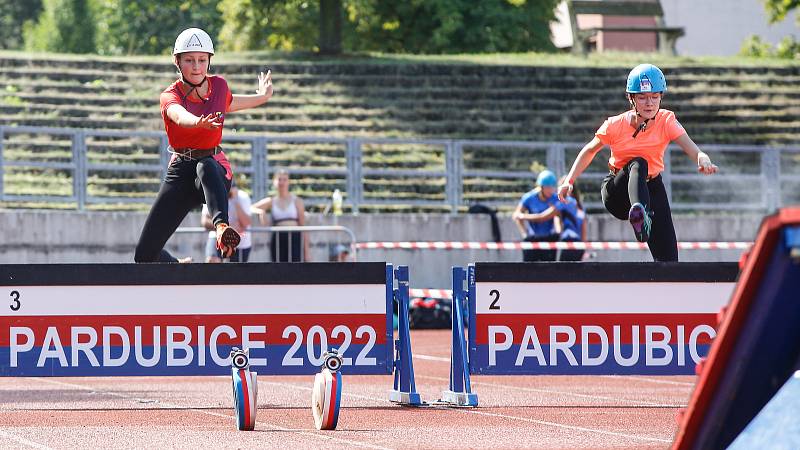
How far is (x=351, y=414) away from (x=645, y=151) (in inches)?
115

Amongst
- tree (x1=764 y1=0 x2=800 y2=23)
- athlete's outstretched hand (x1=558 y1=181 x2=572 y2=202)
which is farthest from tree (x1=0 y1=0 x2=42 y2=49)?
athlete's outstretched hand (x1=558 y1=181 x2=572 y2=202)

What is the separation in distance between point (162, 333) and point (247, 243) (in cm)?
866

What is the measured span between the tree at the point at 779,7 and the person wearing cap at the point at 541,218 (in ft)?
77.4

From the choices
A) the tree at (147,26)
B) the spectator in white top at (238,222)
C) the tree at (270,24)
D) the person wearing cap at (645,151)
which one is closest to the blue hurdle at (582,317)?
the person wearing cap at (645,151)

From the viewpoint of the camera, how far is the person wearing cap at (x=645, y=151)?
11.4 m

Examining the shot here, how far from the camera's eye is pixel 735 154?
105ft

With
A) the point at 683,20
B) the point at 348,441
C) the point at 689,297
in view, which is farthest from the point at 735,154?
the point at 683,20

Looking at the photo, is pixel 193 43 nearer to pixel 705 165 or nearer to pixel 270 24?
pixel 705 165

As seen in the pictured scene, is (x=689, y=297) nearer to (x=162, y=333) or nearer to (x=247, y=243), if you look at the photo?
(x=162, y=333)

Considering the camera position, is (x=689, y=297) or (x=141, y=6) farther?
(x=141, y=6)

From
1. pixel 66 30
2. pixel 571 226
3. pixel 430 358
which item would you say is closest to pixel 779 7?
pixel 571 226

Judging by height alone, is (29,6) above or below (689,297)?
above

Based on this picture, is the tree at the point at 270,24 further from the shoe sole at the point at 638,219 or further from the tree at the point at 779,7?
the shoe sole at the point at 638,219

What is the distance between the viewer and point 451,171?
25.9 metres
